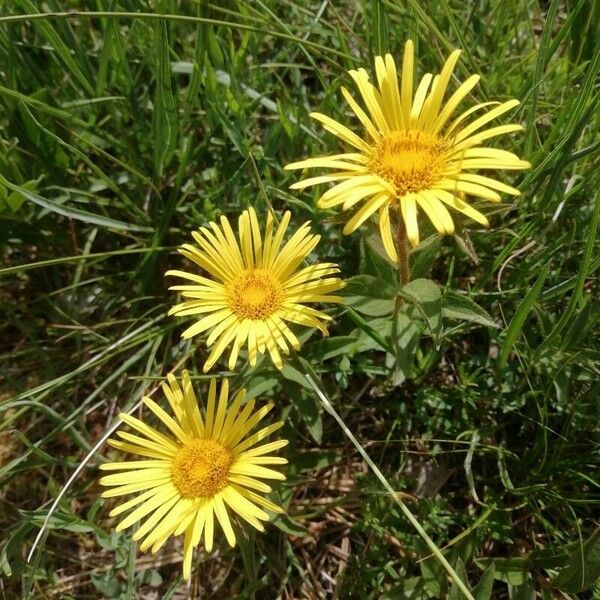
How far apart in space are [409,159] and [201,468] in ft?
3.88

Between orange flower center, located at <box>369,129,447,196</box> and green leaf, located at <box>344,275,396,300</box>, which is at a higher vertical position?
orange flower center, located at <box>369,129,447,196</box>

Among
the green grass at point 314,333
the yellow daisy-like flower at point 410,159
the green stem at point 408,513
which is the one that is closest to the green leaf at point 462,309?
the green grass at point 314,333

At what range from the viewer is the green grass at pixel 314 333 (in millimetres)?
2221

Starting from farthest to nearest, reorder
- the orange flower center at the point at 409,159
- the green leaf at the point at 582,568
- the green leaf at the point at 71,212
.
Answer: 1. the green leaf at the point at 71,212
2. the green leaf at the point at 582,568
3. the orange flower center at the point at 409,159

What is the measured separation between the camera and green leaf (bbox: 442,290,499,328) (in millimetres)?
1924

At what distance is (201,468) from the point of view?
2137mm

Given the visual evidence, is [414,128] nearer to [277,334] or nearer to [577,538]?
[277,334]

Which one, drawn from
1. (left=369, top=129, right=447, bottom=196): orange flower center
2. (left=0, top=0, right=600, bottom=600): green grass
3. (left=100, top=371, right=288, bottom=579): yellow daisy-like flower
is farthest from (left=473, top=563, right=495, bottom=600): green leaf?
(left=369, top=129, right=447, bottom=196): orange flower center

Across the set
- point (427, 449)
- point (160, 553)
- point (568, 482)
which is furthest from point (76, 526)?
point (568, 482)

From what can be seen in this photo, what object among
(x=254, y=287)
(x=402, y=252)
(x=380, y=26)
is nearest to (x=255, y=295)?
(x=254, y=287)

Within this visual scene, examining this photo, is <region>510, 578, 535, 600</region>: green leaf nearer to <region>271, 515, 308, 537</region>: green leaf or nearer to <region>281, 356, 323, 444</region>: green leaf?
<region>271, 515, 308, 537</region>: green leaf

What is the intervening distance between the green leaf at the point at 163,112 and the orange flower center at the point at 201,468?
1153 millimetres

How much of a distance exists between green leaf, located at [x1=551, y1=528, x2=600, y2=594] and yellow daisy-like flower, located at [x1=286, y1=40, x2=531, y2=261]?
1.10m

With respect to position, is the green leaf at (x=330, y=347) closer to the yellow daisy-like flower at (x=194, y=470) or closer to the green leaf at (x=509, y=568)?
the yellow daisy-like flower at (x=194, y=470)
